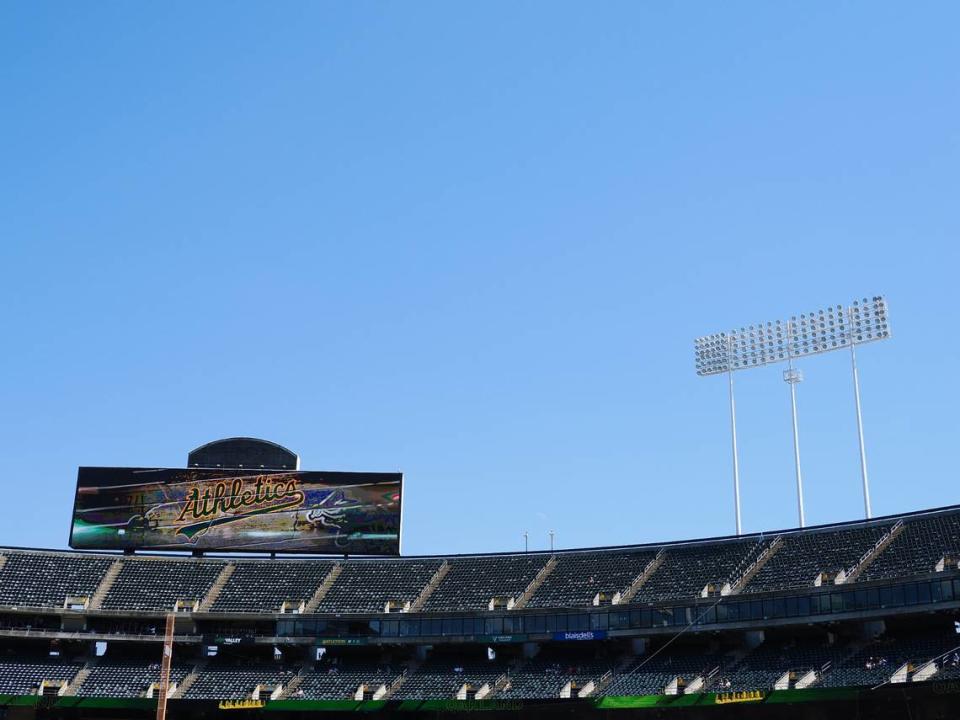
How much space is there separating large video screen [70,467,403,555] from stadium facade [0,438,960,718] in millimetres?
2653

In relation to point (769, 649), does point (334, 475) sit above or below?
above

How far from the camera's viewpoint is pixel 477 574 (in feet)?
288

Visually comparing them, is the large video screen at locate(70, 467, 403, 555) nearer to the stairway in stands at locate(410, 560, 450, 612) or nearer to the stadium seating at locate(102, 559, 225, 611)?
Result: the stadium seating at locate(102, 559, 225, 611)

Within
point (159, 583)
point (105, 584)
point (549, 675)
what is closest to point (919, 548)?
point (549, 675)

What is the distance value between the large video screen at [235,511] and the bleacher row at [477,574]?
2422 mm

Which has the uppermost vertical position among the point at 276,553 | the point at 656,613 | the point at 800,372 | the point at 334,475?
the point at 800,372

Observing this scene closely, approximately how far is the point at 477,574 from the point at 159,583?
26.8 m

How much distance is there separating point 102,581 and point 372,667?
24448mm

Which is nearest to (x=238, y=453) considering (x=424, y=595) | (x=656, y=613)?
(x=424, y=595)

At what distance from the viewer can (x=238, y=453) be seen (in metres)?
93.6

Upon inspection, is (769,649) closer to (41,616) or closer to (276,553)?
(276,553)

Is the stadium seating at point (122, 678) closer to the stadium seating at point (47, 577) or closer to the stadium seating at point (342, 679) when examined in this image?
the stadium seating at point (47, 577)

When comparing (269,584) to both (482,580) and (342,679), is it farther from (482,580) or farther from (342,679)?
(482,580)

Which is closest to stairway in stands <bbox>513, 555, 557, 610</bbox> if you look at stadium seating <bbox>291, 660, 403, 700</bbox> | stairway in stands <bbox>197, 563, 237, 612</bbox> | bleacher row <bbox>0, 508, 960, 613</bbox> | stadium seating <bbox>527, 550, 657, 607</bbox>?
bleacher row <bbox>0, 508, 960, 613</bbox>
